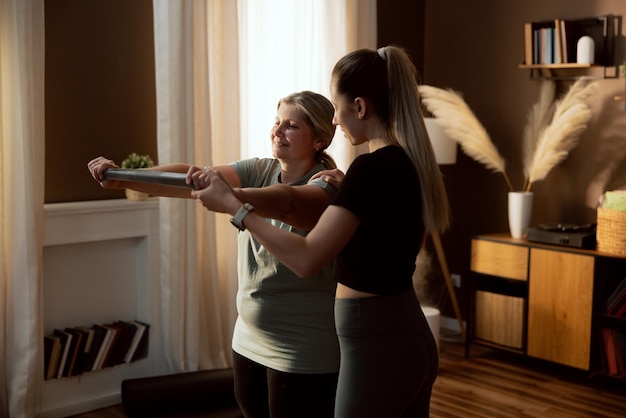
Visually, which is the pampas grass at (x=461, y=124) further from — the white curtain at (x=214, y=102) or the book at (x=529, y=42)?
the white curtain at (x=214, y=102)

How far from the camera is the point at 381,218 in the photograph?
156cm

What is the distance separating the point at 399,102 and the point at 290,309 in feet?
2.01

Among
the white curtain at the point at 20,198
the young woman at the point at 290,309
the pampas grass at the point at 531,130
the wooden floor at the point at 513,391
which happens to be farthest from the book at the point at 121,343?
the pampas grass at the point at 531,130

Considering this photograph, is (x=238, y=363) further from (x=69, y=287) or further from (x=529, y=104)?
(x=529, y=104)

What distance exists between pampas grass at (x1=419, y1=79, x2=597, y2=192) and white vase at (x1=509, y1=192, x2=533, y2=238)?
0.12 metres

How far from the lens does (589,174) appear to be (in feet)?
15.1

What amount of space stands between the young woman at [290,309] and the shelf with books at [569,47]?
2895 millimetres

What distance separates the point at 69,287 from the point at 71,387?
462 millimetres

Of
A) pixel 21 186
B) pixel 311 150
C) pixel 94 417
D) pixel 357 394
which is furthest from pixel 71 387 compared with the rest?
pixel 357 394

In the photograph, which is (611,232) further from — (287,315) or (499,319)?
(287,315)

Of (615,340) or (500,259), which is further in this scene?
(500,259)

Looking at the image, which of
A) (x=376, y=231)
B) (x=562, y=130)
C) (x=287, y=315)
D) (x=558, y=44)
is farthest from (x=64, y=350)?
(x=558, y=44)

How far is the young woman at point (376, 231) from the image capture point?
1.55 m

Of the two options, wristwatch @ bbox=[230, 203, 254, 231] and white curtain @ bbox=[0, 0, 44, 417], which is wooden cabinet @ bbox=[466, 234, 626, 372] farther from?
wristwatch @ bbox=[230, 203, 254, 231]
